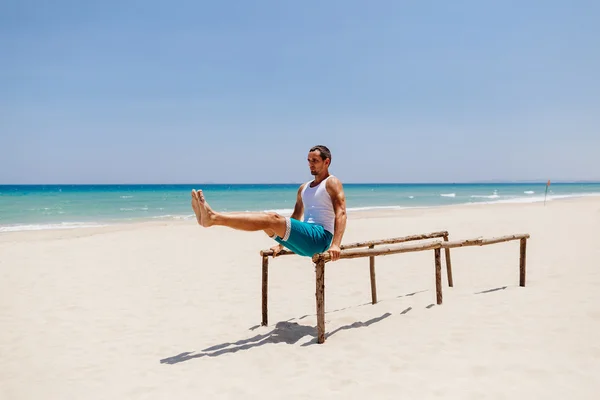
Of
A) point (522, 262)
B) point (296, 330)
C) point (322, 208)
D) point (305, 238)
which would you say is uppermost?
point (322, 208)

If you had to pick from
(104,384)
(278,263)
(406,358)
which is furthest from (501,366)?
(278,263)

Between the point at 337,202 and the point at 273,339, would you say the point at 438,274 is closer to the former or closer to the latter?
the point at 337,202

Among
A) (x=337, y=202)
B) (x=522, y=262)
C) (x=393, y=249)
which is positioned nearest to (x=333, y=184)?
(x=337, y=202)

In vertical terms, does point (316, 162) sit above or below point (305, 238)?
above

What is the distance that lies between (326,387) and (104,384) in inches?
70.9

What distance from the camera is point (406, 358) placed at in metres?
3.96

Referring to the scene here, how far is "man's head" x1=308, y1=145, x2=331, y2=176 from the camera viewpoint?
4738 millimetres

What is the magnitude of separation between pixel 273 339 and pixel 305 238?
1173mm

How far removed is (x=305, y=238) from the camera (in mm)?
4387

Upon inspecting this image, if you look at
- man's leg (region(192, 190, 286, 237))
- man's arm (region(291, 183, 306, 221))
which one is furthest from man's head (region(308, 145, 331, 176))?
man's leg (region(192, 190, 286, 237))

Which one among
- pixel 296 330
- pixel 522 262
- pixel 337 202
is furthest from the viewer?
pixel 522 262

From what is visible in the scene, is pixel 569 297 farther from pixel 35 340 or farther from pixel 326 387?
pixel 35 340

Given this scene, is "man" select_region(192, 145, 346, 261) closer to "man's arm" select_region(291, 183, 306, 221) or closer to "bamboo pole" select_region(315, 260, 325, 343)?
"man's arm" select_region(291, 183, 306, 221)

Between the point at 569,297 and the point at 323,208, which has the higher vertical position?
the point at 323,208
